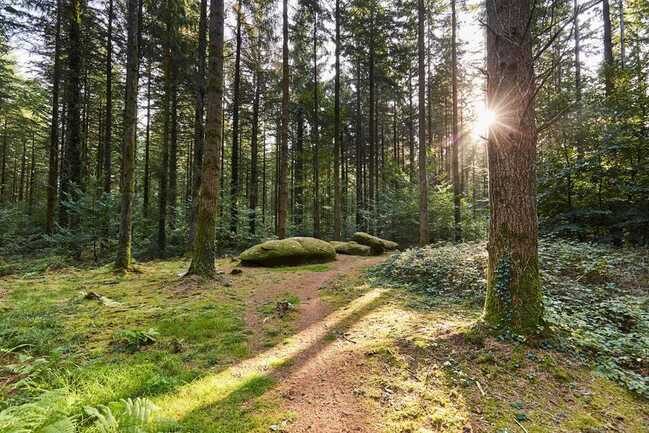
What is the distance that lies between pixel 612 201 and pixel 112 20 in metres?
20.0

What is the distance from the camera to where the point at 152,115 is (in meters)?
18.4

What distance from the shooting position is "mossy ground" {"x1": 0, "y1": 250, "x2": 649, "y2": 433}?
235 cm

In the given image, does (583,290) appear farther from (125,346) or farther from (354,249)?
(354,249)

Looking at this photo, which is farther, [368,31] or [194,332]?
[368,31]

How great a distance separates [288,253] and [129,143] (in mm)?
5747

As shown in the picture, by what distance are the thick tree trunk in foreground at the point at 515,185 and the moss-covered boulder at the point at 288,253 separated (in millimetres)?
7295

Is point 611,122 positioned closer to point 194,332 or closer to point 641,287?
point 641,287

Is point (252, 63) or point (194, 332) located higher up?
point (252, 63)

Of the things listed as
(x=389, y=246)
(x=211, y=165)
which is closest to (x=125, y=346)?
(x=211, y=165)

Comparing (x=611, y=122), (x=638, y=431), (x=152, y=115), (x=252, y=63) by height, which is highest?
(x=252, y=63)

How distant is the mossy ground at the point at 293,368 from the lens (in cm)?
235

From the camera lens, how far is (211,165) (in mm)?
7012

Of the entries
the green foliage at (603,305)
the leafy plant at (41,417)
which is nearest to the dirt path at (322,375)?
the leafy plant at (41,417)

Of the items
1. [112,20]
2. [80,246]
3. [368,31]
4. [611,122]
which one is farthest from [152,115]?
[611,122]
